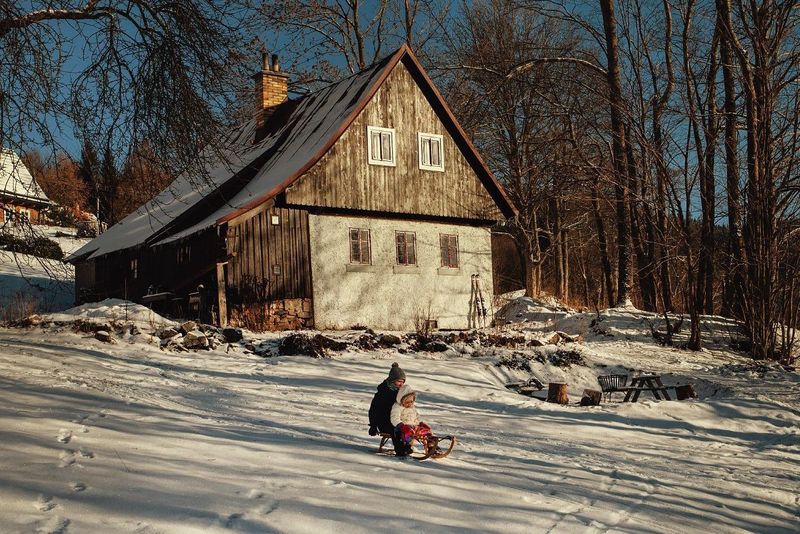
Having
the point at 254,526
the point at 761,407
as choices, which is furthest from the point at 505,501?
the point at 761,407

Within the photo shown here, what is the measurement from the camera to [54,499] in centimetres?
631

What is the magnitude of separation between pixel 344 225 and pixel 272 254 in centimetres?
259

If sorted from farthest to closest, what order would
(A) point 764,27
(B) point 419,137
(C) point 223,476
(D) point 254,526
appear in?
1. (B) point 419,137
2. (A) point 764,27
3. (C) point 223,476
4. (D) point 254,526

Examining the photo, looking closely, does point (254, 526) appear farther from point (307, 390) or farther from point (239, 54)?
point (307, 390)

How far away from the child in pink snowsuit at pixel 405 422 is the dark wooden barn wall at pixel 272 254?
1269cm

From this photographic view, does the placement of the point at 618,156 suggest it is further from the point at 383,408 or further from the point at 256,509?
the point at 256,509

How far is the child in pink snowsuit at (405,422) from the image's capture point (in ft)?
30.9

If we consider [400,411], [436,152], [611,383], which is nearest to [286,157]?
[436,152]

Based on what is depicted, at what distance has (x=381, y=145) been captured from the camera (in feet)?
79.9

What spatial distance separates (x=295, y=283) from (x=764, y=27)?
46.2 feet

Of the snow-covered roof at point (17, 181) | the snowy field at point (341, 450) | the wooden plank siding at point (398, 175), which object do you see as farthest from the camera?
the wooden plank siding at point (398, 175)

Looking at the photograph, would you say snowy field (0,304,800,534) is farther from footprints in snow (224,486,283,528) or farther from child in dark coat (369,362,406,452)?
child in dark coat (369,362,406,452)

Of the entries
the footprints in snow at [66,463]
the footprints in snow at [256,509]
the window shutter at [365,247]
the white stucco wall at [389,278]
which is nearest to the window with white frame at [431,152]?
the white stucco wall at [389,278]

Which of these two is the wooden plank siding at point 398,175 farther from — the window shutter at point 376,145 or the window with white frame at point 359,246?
the window with white frame at point 359,246
